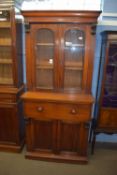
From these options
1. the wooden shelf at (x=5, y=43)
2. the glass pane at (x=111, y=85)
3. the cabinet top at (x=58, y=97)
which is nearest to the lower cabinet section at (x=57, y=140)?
the cabinet top at (x=58, y=97)

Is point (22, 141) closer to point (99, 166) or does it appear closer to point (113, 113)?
point (99, 166)

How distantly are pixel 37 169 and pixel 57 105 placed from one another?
2.93ft

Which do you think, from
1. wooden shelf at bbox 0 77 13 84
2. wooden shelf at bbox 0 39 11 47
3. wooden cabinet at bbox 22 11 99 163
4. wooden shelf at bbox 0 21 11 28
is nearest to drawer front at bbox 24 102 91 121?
wooden cabinet at bbox 22 11 99 163

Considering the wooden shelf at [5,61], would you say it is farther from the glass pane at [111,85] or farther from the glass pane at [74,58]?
the glass pane at [111,85]

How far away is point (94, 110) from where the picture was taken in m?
2.47

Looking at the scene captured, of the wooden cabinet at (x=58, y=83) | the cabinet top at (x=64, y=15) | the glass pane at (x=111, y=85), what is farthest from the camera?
the glass pane at (x=111, y=85)

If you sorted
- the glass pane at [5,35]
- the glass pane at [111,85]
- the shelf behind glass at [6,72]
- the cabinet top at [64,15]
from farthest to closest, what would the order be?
the shelf behind glass at [6,72]
the glass pane at [5,35]
the glass pane at [111,85]
the cabinet top at [64,15]

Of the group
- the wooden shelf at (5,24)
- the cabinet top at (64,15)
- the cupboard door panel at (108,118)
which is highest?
the cabinet top at (64,15)

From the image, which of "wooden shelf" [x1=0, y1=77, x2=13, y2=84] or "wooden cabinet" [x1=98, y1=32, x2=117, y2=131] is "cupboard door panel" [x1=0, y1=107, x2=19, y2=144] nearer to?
"wooden shelf" [x1=0, y1=77, x2=13, y2=84]

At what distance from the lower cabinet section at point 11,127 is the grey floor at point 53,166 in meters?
0.13

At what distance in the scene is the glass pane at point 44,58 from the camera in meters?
2.13

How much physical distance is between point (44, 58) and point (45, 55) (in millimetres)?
42

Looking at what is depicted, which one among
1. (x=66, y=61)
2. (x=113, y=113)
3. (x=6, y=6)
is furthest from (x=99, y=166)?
(x=6, y=6)

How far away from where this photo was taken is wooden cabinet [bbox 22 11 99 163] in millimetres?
1994
